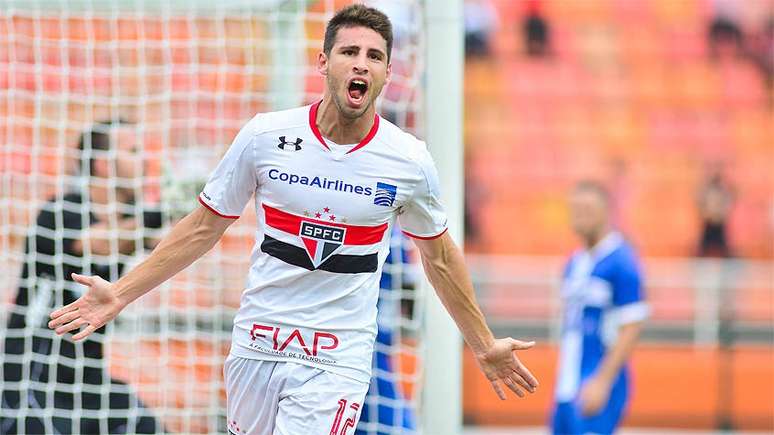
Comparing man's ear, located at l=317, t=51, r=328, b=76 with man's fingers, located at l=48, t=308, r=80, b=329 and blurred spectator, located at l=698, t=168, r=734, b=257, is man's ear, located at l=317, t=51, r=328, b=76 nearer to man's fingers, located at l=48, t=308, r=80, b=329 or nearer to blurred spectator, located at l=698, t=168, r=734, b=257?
man's fingers, located at l=48, t=308, r=80, b=329

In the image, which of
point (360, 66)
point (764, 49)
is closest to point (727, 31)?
point (764, 49)

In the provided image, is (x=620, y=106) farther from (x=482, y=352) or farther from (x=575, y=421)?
(x=482, y=352)

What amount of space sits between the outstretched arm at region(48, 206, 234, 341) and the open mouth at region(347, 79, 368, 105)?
633mm

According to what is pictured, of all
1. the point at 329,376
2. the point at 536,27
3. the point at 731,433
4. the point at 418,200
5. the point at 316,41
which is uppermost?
the point at 536,27

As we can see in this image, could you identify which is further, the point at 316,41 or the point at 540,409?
the point at 540,409

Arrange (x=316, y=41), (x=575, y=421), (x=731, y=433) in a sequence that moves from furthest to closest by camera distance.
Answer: (x=731, y=433) → (x=575, y=421) → (x=316, y=41)

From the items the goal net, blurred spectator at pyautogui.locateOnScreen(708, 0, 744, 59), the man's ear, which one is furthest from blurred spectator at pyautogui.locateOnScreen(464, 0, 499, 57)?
the man's ear

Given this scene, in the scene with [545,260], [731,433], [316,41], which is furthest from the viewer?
[545,260]

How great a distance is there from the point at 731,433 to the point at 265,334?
8.27 metres

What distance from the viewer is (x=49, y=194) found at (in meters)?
6.64

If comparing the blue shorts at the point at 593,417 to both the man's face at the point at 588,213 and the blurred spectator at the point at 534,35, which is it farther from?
the blurred spectator at the point at 534,35

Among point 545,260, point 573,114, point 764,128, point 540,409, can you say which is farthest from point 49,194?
point 764,128

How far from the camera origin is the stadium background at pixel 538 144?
6.72 metres

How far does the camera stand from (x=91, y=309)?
398 cm
